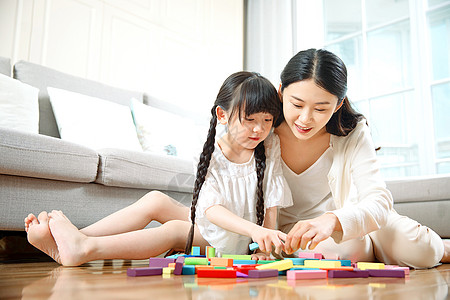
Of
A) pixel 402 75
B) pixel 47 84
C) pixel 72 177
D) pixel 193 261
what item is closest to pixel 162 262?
pixel 193 261

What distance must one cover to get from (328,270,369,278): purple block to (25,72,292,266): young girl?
15.6 inches

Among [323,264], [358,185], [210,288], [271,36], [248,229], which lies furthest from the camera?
[271,36]

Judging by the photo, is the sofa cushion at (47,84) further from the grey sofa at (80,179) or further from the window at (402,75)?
the window at (402,75)

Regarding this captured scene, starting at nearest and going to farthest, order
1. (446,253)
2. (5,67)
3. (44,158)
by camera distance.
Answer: (446,253)
(44,158)
(5,67)

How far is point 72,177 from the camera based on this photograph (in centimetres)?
162

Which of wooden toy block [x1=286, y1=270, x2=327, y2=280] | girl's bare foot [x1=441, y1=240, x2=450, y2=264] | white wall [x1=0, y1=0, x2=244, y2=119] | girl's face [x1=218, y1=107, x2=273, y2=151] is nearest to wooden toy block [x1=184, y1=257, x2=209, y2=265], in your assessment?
wooden toy block [x1=286, y1=270, x2=327, y2=280]

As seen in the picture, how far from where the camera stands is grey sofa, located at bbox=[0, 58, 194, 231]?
1454 millimetres

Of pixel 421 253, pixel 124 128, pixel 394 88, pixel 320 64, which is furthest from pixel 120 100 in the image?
pixel 394 88

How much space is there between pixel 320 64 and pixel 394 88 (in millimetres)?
2529

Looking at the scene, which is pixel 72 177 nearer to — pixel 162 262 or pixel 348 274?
pixel 162 262

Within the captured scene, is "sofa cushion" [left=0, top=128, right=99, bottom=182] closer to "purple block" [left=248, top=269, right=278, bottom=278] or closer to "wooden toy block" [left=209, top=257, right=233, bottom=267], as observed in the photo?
"wooden toy block" [left=209, top=257, right=233, bottom=267]

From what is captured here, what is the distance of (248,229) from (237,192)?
0.97 feet

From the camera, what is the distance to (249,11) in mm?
4352

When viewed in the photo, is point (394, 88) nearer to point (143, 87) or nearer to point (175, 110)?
point (175, 110)
